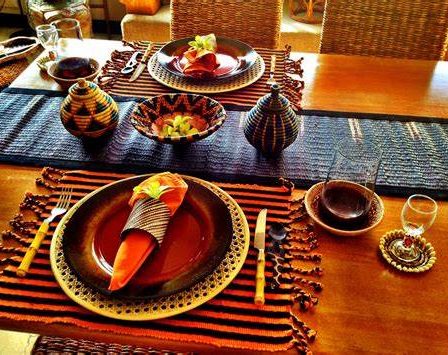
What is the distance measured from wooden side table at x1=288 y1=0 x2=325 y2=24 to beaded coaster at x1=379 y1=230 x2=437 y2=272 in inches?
82.7

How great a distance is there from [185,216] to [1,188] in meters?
0.39

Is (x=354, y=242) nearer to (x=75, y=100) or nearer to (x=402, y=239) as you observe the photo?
(x=402, y=239)

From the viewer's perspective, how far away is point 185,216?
2.59ft

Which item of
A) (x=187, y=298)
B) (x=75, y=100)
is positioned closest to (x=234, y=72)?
(x=75, y=100)

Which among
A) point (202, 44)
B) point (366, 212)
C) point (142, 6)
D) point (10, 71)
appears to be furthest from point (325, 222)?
point (142, 6)

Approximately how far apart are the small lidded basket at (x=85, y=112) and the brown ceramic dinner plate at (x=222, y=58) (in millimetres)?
290

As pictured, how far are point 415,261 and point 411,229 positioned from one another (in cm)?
5

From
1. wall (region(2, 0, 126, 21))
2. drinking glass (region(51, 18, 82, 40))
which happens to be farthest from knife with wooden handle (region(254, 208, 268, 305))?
wall (region(2, 0, 126, 21))

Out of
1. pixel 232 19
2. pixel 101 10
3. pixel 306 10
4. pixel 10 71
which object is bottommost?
pixel 101 10

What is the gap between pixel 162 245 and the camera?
0.73m

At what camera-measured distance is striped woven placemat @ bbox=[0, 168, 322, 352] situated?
2.05 feet

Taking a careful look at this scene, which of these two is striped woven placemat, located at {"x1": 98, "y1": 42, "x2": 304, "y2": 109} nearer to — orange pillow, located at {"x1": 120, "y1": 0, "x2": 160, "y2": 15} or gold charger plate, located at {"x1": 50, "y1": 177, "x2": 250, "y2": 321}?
gold charger plate, located at {"x1": 50, "y1": 177, "x2": 250, "y2": 321}

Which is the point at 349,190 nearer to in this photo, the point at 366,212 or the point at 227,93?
the point at 366,212

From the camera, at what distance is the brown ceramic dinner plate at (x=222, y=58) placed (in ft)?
4.03
